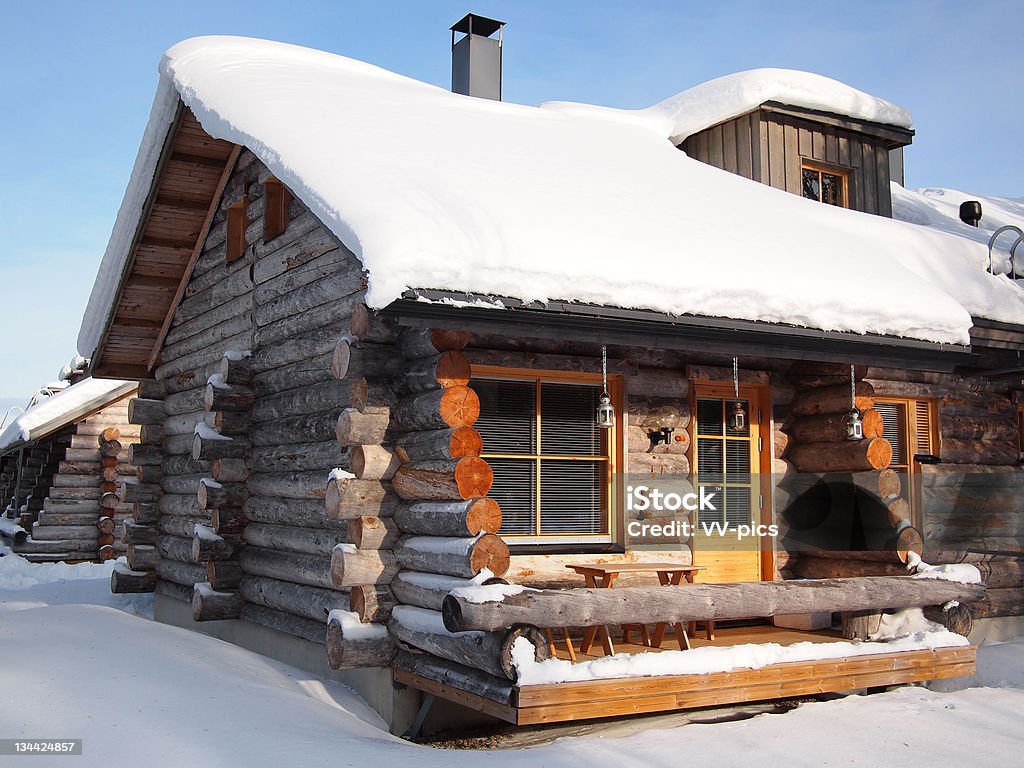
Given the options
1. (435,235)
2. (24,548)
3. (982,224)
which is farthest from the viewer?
(24,548)

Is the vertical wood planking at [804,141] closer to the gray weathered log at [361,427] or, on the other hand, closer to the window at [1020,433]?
the window at [1020,433]

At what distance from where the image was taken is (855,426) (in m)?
9.39

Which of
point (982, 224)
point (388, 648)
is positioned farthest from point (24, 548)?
point (982, 224)

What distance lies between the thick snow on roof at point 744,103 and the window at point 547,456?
4874 millimetres

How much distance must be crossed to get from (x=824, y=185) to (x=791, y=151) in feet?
2.42

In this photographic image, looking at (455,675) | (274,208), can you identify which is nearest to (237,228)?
(274,208)

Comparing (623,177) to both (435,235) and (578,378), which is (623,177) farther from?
(435,235)

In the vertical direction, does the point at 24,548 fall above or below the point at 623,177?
below

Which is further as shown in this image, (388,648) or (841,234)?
(841,234)

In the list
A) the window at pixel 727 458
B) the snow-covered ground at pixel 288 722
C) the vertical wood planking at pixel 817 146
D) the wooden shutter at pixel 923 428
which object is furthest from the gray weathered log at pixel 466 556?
the vertical wood planking at pixel 817 146

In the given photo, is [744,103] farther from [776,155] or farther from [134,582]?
→ [134,582]

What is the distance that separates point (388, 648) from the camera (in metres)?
7.96

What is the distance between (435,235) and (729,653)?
3.66 m

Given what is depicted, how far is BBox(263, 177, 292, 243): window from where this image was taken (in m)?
10.6
